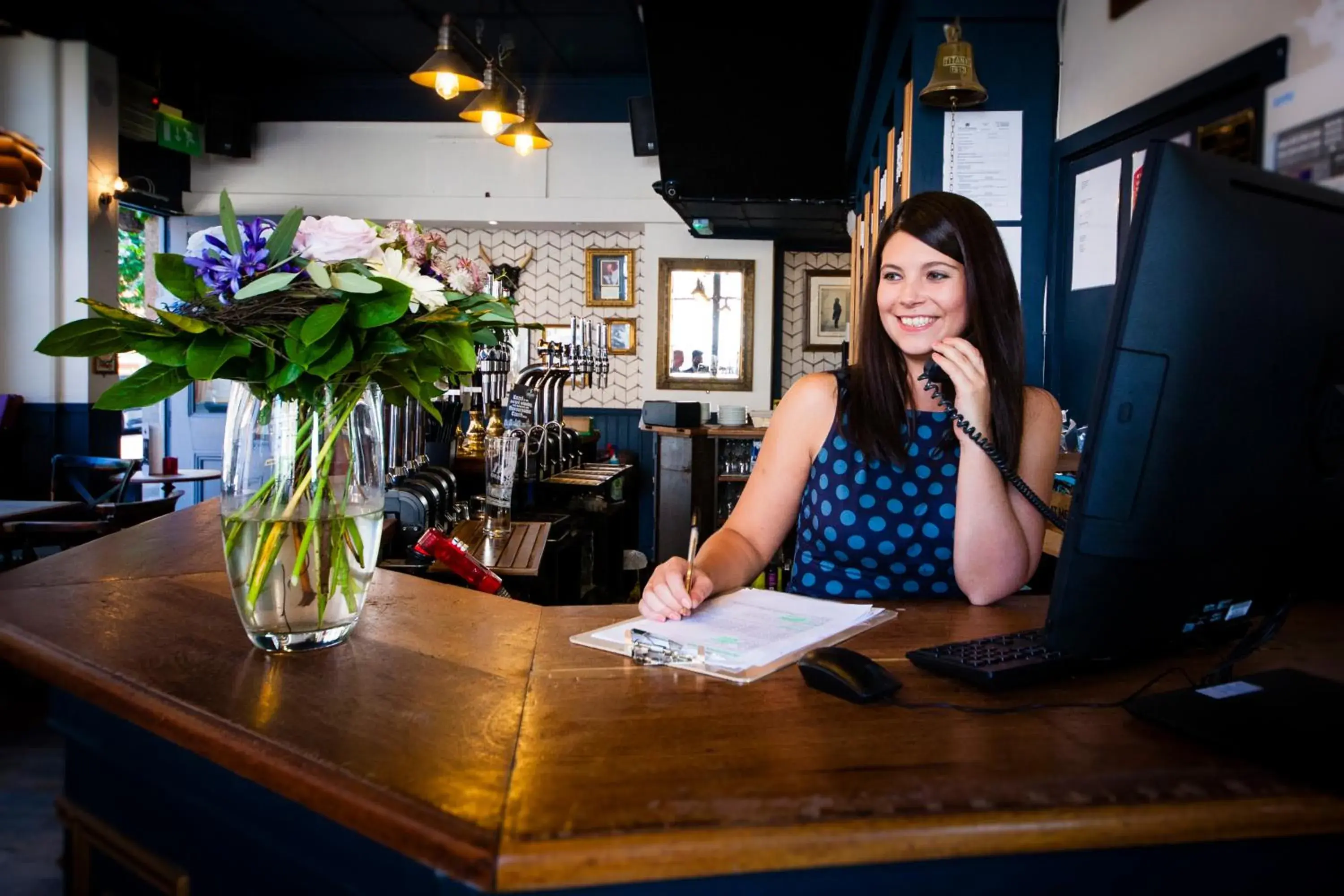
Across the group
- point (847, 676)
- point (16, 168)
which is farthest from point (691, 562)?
point (16, 168)

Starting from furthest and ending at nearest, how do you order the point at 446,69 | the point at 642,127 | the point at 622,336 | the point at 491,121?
the point at 622,336 < the point at 642,127 < the point at 491,121 < the point at 446,69

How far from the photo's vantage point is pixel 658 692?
1036 millimetres

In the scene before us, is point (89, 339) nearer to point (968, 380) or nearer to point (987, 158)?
point (968, 380)

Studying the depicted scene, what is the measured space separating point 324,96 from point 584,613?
8086mm

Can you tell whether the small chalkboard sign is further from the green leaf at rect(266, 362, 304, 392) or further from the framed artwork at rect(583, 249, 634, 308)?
the framed artwork at rect(583, 249, 634, 308)

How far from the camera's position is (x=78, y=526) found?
3.90 metres

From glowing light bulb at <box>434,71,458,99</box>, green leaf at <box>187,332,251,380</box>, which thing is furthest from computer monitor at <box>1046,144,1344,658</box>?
glowing light bulb at <box>434,71,458,99</box>

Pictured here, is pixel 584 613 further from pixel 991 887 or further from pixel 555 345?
pixel 555 345

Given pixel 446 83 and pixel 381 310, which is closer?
pixel 381 310

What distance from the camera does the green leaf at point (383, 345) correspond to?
1.20 metres

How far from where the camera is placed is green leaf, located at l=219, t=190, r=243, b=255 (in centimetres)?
114

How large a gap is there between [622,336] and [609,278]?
52cm

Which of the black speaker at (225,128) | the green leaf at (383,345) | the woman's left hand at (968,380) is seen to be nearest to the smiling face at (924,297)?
the woman's left hand at (968,380)

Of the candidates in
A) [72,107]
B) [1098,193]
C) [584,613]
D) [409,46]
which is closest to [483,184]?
[409,46]
